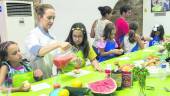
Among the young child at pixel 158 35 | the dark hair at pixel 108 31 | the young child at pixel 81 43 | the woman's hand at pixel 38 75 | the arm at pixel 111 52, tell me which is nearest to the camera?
the woman's hand at pixel 38 75

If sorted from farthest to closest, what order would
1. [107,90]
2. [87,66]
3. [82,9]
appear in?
[82,9], [87,66], [107,90]

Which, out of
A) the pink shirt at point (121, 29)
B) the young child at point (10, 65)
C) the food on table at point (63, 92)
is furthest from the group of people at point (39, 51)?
the pink shirt at point (121, 29)

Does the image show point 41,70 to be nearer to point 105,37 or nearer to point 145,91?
point 145,91

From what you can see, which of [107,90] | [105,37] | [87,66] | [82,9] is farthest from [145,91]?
[82,9]

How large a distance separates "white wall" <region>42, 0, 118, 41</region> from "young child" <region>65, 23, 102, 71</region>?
2.30m

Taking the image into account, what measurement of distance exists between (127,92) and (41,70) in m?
0.86

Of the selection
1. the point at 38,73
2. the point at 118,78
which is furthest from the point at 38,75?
the point at 118,78

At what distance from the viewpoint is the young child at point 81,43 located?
2.55 meters

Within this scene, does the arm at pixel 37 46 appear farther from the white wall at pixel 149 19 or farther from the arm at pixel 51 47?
the white wall at pixel 149 19

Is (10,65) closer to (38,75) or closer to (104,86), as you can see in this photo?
(38,75)

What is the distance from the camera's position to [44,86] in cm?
200

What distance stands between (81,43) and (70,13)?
2.75 meters

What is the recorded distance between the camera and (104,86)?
1.79m

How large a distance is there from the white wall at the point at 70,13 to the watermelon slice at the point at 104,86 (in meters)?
3.18
